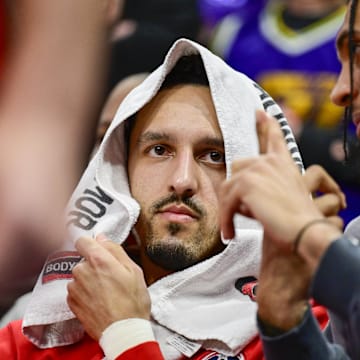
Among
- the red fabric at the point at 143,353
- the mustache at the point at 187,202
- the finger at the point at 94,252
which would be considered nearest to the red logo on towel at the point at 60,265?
the finger at the point at 94,252

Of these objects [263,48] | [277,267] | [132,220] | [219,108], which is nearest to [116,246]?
[132,220]

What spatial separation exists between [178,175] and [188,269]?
196mm

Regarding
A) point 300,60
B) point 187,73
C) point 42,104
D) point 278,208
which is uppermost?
point 42,104

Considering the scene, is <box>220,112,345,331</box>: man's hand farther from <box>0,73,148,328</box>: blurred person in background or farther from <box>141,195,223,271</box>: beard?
<box>0,73,148,328</box>: blurred person in background

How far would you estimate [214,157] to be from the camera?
2.11m

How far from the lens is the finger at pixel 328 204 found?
151 centimetres

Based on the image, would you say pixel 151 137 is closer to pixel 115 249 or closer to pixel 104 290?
pixel 115 249

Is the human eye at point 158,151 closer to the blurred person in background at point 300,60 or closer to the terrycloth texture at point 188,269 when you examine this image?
the terrycloth texture at point 188,269

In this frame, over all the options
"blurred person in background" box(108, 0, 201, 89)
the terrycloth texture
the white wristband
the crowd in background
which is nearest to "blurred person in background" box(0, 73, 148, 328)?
the crowd in background

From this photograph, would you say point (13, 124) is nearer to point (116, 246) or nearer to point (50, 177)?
point (50, 177)

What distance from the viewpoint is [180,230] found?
2039 millimetres

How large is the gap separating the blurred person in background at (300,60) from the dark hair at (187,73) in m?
1.01

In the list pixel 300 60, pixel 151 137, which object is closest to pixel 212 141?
pixel 151 137

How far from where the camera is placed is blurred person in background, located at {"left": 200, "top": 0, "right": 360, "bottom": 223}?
3.21 m
